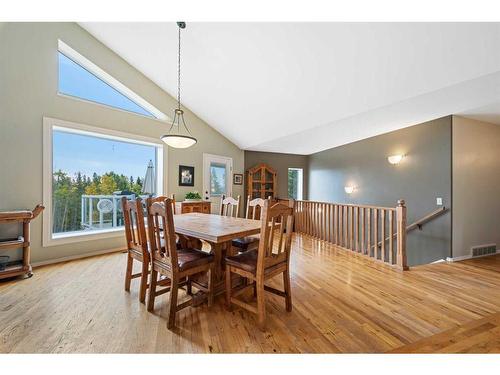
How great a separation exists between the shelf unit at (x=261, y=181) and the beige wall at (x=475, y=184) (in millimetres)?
3831

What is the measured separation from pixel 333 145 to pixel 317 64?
3254 mm

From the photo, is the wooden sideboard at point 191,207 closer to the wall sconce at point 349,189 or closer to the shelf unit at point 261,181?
the shelf unit at point 261,181

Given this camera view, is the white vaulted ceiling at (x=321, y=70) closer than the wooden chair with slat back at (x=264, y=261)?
No

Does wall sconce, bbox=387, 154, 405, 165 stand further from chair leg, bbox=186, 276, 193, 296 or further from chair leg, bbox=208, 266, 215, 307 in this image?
chair leg, bbox=186, 276, 193, 296

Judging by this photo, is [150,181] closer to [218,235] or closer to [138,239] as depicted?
[138,239]

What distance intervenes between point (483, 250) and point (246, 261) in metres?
4.28

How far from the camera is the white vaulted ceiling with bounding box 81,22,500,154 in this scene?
7.34 ft

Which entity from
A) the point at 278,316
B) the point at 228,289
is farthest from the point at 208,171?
the point at 278,316

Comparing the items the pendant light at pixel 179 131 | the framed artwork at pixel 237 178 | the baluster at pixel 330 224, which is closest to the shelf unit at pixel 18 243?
the pendant light at pixel 179 131

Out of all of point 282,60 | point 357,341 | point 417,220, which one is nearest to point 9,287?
point 357,341

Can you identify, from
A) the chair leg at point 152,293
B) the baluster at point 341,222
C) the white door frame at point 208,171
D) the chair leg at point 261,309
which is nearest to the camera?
the chair leg at point 261,309

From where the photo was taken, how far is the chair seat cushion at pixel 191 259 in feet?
6.21

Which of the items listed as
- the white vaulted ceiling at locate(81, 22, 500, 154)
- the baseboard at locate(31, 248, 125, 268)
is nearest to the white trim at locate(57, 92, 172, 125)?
the white vaulted ceiling at locate(81, 22, 500, 154)

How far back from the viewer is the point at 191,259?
6.47ft
